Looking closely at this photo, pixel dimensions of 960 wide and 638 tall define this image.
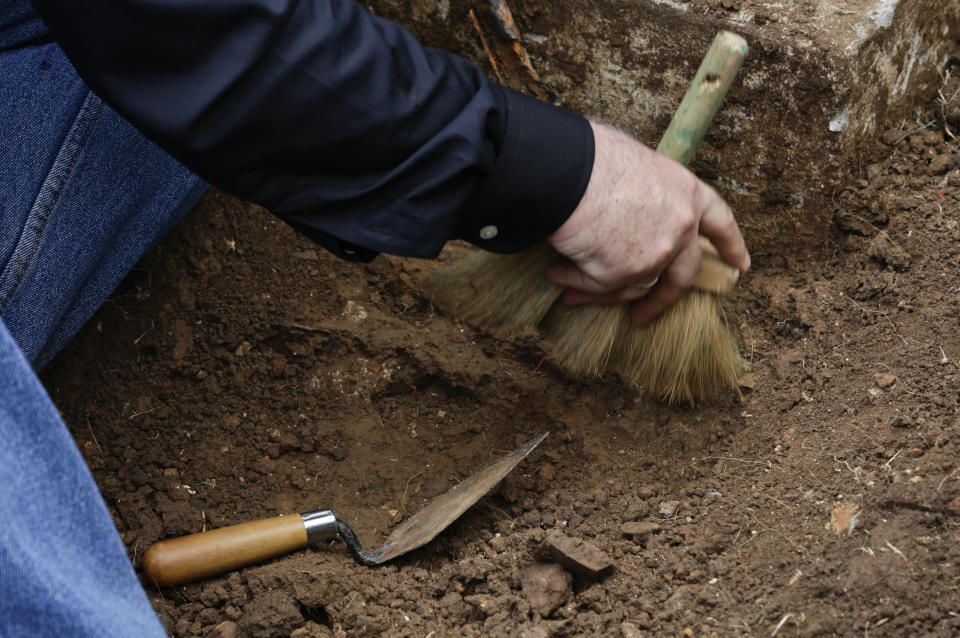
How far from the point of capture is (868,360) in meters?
1.99

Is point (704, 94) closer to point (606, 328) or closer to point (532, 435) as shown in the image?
point (606, 328)

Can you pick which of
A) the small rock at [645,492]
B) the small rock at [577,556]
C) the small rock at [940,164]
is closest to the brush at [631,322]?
the small rock at [645,492]

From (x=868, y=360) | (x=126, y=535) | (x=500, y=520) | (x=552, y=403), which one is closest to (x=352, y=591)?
(x=500, y=520)

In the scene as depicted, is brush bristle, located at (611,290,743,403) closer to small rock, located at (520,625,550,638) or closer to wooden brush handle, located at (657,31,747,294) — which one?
wooden brush handle, located at (657,31,747,294)

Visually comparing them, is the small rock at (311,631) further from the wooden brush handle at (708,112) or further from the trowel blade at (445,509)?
the wooden brush handle at (708,112)

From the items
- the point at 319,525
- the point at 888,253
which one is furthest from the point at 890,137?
the point at 319,525

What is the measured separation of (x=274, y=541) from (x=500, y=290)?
719mm

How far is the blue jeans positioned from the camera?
1.11 metres

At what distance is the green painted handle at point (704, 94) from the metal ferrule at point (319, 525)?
104 centimetres

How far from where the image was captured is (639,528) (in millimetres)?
1793

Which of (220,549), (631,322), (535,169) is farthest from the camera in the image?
(631,322)

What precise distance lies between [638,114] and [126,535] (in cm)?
159

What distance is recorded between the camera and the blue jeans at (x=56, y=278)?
1113mm

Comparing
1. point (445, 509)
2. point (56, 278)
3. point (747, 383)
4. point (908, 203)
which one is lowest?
point (445, 509)
